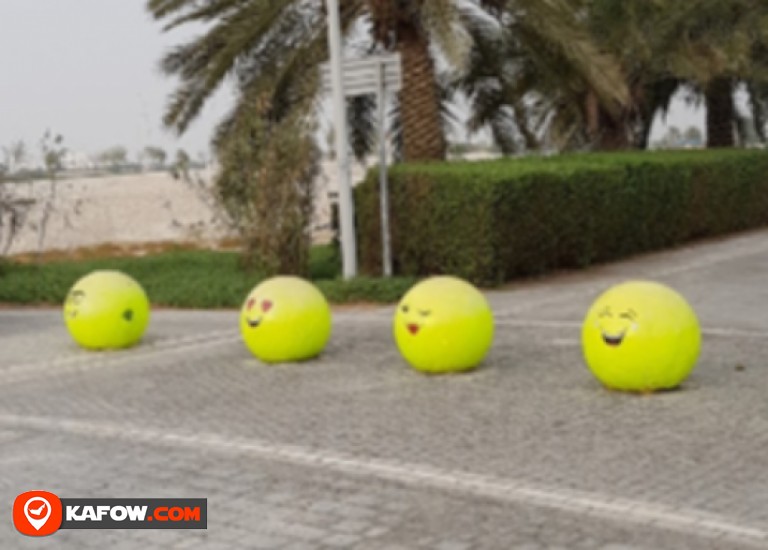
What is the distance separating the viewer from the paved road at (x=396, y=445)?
17.9ft

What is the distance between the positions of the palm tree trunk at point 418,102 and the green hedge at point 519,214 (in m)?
1.30

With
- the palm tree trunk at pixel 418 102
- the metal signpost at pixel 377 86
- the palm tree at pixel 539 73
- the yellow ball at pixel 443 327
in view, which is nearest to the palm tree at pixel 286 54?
the palm tree trunk at pixel 418 102

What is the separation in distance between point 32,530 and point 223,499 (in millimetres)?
940

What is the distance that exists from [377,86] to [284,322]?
209 inches

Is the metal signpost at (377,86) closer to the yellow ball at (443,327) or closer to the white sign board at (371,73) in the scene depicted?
the white sign board at (371,73)

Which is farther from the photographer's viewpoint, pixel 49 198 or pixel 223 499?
pixel 49 198

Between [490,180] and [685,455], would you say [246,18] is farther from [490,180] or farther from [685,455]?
[685,455]

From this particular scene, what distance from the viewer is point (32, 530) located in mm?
5711

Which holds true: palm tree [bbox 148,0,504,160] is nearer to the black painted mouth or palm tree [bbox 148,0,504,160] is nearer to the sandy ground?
the sandy ground

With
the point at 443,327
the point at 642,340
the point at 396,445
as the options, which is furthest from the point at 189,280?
the point at 396,445

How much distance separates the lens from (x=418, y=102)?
58.3 ft

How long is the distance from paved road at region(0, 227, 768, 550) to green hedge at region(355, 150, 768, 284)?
330cm

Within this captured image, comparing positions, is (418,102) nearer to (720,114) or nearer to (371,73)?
(371,73)

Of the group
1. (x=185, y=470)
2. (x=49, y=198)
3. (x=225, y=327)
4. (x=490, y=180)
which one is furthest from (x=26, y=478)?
(x=49, y=198)
